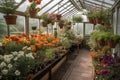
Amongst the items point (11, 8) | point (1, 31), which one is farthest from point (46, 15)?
point (11, 8)

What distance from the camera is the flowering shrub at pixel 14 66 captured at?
2273mm

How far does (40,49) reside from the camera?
4254mm

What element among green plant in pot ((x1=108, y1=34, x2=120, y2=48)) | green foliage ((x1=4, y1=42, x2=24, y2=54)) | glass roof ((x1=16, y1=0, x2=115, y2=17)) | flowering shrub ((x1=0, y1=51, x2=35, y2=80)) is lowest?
flowering shrub ((x1=0, y1=51, x2=35, y2=80))

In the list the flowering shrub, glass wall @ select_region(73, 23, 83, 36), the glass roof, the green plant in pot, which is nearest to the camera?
the flowering shrub

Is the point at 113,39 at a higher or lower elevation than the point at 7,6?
lower

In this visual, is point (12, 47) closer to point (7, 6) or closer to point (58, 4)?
point (7, 6)

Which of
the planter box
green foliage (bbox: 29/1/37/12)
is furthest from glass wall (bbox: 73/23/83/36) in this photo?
green foliage (bbox: 29/1/37/12)

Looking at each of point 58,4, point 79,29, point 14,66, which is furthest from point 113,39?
point 79,29

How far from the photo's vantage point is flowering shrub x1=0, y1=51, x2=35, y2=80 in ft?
7.46

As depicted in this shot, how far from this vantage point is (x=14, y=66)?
7.84 feet

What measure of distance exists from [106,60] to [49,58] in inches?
70.5

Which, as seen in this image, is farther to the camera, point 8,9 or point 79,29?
point 79,29

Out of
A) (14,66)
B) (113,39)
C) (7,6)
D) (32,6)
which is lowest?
(14,66)

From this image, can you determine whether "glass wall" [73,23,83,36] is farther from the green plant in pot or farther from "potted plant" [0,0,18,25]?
"potted plant" [0,0,18,25]
